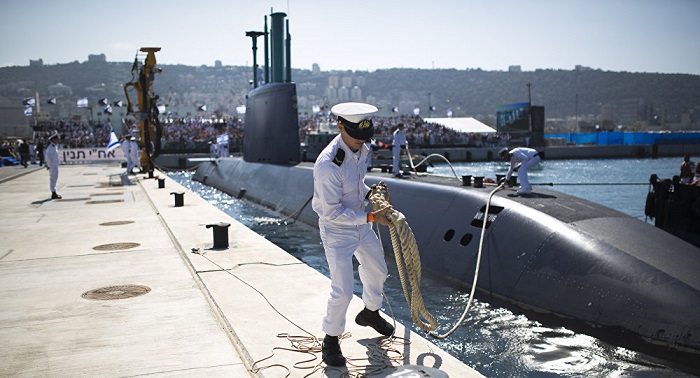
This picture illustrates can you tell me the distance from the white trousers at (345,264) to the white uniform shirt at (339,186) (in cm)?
14

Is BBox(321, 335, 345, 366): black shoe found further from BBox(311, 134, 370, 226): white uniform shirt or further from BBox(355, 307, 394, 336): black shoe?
BBox(311, 134, 370, 226): white uniform shirt

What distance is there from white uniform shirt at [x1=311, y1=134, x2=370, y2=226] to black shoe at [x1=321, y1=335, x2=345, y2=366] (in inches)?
37.2

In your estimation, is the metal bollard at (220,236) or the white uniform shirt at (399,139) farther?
the white uniform shirt at (399,139)

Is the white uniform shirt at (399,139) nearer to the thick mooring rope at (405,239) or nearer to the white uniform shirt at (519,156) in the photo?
the white uniform shirt at (519,156)

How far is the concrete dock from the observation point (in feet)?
16.1

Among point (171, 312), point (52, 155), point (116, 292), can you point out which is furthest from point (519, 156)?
point (52, 155)

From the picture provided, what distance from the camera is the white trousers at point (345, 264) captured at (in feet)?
15.4

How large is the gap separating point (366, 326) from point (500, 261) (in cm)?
346

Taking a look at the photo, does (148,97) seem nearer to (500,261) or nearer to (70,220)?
(70,220)

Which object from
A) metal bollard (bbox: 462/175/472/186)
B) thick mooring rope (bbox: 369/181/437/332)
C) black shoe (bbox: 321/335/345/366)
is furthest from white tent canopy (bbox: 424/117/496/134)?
black shoe (bbox: 321/335/345/366)

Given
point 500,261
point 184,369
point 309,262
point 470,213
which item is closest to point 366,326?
point 184,369

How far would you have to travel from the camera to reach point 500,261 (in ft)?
27.8

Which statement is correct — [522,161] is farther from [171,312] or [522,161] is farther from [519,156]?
[171,312]

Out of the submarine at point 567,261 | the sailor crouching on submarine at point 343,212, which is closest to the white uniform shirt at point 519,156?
the submarine at point 567,261
